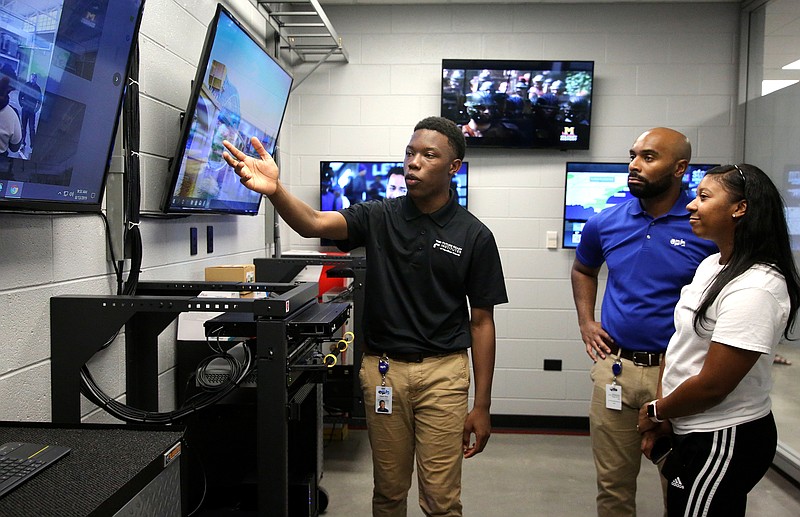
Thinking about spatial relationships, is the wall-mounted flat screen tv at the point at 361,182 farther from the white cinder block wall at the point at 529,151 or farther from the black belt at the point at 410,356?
the black belt at the point at 410,356

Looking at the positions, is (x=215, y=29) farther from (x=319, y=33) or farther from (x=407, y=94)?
(x=407, y=94)

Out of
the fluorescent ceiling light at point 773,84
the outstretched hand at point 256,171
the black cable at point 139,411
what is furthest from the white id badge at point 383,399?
the fluorescent ceiling light at point 773,84

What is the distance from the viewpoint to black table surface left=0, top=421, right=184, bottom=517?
1.00 m

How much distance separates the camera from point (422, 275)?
2.12 metres

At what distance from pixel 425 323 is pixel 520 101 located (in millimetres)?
2625

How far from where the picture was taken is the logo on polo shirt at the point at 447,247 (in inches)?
83.7

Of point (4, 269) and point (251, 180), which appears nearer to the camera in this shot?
point (4, 269)

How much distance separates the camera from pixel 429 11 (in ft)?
14.3

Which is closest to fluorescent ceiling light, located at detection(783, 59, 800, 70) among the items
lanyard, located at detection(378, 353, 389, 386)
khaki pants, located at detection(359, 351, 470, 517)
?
khaki pants, located at detection(359, 351, 470, 517)

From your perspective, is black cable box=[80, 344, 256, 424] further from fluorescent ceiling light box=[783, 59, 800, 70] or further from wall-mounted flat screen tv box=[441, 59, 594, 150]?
fluorescent ceiling light box=[783, 59, 800, 70]

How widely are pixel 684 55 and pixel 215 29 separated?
347cm

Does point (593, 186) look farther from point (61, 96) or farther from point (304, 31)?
point (61, 96)

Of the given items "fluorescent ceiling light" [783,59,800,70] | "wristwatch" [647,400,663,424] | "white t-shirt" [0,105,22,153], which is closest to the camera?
"white t-shirt" [0,105,22,153]

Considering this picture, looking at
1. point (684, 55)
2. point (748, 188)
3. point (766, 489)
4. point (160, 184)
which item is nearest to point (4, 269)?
point (160, 184)
